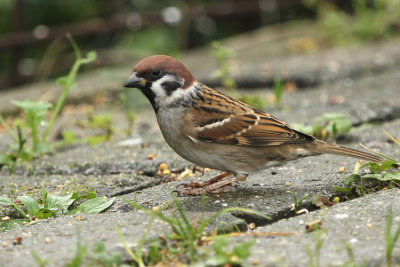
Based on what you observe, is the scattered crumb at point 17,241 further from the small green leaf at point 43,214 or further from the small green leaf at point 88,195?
the small green leaf at point 88,195

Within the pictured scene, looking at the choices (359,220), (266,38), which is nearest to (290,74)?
(266,38)

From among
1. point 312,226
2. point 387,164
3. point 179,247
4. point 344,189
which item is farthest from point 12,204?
Result: point 387,164

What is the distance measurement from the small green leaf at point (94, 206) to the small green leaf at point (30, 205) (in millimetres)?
180

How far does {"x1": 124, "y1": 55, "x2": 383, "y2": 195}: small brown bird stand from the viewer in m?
3.66

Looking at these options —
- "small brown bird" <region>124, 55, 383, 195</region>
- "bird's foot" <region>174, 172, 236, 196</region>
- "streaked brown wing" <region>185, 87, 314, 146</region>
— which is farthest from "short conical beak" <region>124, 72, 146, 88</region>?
"bird's foot" <region>174, 172, 236, 196</region>

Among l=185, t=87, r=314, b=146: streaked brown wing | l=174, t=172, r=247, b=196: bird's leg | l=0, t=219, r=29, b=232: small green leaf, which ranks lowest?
l=174, t=172, r=247, b=196: bird's leg

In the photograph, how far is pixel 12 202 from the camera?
313 cm

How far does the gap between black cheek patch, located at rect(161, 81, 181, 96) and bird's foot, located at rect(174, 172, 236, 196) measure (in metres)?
0.57

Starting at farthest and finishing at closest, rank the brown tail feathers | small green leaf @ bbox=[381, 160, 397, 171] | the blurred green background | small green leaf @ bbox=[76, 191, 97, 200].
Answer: the blurred green background < the brown tail feathers < small green leaf @ bbox=[381, 160, 397, 171] < small green leaf @ bbox=[76, 191, 97, 200]

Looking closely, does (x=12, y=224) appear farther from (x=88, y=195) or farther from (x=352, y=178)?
(x=352, y=178)

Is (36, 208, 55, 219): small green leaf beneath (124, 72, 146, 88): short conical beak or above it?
beneath

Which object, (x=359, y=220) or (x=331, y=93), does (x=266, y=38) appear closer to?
(x=331, y=93)

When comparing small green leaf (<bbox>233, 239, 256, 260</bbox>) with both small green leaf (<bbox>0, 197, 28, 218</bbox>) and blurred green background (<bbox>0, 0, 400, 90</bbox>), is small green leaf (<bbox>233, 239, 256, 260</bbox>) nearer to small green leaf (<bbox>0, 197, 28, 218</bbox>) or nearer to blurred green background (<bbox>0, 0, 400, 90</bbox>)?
small green leaf (<bbox>0, 197, 28, 218</bbox>)

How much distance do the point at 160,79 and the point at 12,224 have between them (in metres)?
1.23
